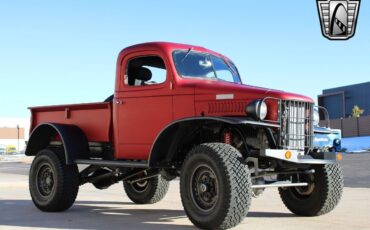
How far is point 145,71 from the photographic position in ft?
25.3

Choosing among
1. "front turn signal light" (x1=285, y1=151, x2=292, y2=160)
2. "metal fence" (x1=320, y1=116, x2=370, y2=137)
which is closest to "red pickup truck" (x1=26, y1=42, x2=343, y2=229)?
"front turn signal light" (x1=285, y1=151, x2=292, y2=160)

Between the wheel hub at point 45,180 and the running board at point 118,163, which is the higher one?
the running board at point 118,163

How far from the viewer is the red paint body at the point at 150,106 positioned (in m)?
6.39

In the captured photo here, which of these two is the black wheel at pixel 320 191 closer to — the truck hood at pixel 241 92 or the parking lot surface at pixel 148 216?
the parking lot surface at pixel 148 216

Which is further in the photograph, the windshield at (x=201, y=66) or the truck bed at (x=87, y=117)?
the truck bed at (x=87, y=117)

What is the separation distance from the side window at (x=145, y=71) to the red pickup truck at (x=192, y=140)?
0.01 metres

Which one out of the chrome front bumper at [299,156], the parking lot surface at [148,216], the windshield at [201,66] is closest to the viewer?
the chrome front bumper at [299,156]

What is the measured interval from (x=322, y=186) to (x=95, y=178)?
11.8 ft

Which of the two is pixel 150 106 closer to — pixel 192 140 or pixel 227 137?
pixel 192 140

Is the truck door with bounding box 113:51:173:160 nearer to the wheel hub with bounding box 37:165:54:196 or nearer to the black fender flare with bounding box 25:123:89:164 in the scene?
the black fender flare with bounding box 25:123:89:164

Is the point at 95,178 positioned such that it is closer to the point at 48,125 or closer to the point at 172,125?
the point at 48,125

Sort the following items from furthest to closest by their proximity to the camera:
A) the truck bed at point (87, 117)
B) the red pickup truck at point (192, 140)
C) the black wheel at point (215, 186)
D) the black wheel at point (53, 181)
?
the black wheel at point (53, 181), the truck bed at point (87, 117), the red pickup truck at point (192, 140), the black wheel at point (215, 186)

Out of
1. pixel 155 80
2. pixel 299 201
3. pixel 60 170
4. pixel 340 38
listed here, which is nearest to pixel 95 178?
pixel 60 170

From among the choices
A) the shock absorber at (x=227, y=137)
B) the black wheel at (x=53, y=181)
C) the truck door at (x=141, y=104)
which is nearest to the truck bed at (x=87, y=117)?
the truck door at (x=141, y=104)
